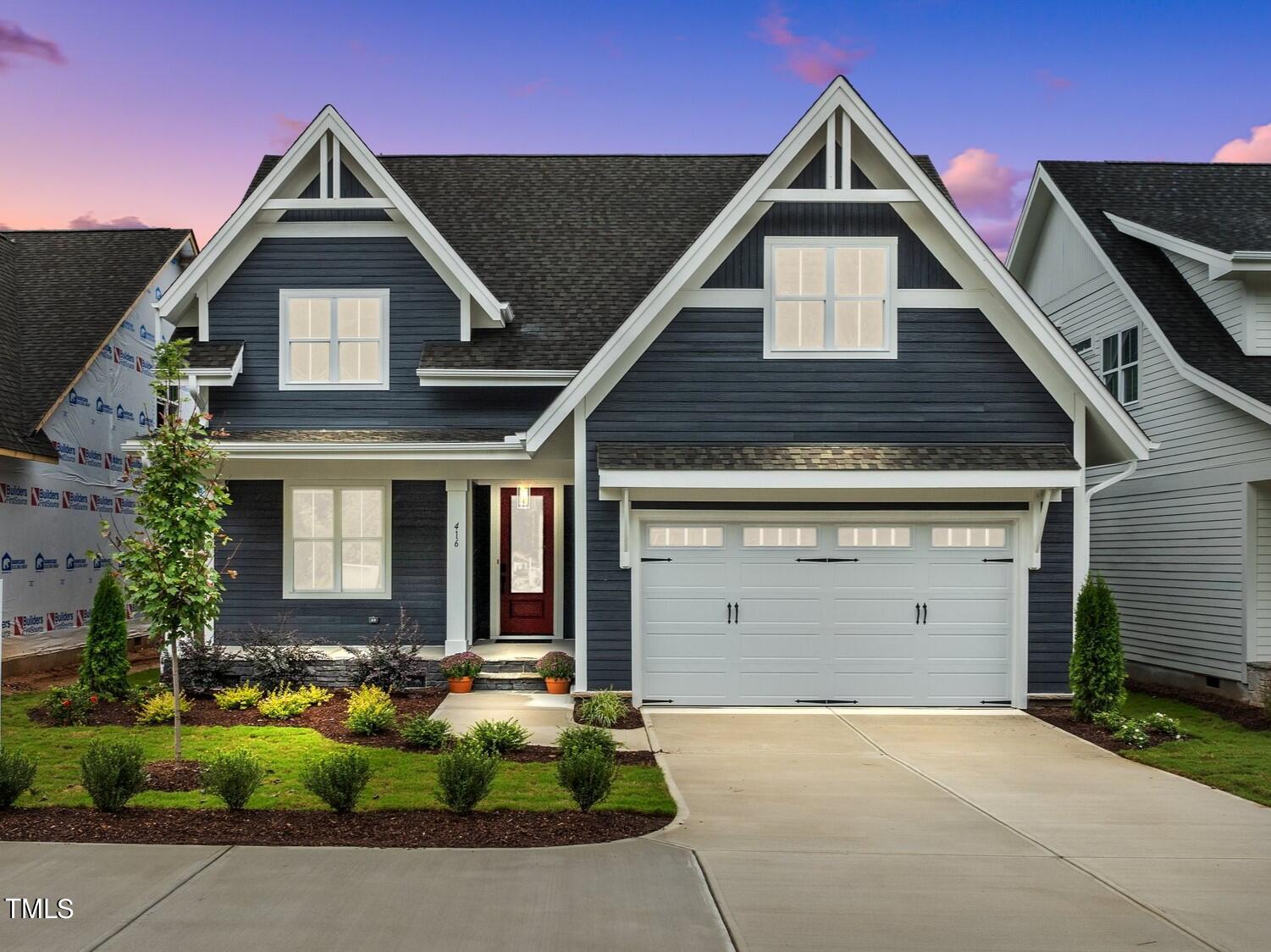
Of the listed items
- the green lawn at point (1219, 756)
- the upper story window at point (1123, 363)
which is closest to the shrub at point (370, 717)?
the green lawn at point (1219, 756)

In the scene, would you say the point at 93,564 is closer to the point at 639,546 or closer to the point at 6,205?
the point at 639,546

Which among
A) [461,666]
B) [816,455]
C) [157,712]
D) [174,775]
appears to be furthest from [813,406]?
[157,712]

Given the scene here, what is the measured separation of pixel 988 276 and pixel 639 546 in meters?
5.47

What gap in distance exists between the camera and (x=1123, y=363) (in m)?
18.2

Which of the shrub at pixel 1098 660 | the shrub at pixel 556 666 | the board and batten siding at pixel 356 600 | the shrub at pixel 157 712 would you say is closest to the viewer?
the shrub at pixel 157 712

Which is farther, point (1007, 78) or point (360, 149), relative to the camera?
point (1007, 78)

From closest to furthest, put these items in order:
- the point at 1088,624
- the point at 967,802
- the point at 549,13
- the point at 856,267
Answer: the point at 967,802
the point at 1088,624
the point at 856,267
the point at 549,13

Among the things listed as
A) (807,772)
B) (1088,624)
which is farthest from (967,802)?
(1088,624)

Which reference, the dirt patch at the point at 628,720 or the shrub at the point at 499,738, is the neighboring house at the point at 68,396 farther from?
the shrub at the point at 499,738

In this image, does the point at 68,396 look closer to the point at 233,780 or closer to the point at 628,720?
the point at 628,720

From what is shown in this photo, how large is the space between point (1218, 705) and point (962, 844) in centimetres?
927

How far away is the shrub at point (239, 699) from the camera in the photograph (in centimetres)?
1328

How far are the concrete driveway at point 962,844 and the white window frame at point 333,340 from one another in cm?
746

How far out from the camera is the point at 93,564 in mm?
19844
